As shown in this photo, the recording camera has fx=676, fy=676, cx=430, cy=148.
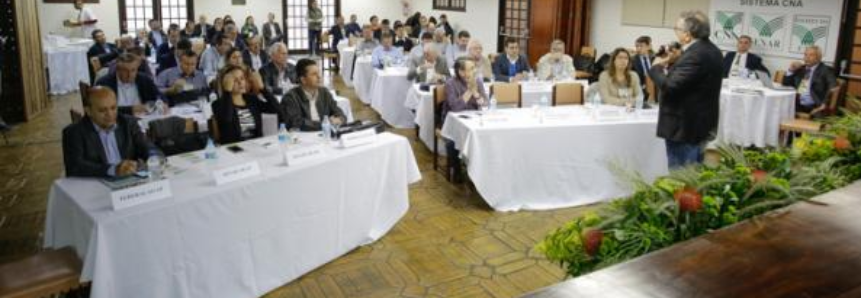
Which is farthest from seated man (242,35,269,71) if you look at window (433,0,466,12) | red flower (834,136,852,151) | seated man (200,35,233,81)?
window (433,0,466,12)

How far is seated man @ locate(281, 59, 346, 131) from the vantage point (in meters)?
4.64

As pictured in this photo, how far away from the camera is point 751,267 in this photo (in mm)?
1479

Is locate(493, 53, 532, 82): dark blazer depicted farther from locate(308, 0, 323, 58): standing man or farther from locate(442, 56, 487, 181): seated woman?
locate(308, 0, 323, 58): standing man

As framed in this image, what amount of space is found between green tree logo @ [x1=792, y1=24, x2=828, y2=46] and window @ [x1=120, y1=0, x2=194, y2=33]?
1276cm

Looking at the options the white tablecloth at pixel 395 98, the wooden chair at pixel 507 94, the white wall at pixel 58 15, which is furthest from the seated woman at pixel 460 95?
the white wall at pixel 58 15

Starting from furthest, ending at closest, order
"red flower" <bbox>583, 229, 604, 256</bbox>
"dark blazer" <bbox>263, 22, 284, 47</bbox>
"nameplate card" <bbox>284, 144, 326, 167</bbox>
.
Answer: "dark blazer" <bbox>263, 22, 284, 47</bbox>, "nameplate card" <bbox>284, 144, 326, 167</bbox>, "red flower" <bbox>583, 229, 604, 256</bbox>

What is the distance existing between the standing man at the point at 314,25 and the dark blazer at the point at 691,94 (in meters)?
12.3

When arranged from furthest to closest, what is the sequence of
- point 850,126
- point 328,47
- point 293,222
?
point 328,47
point 293,222
point 850,126

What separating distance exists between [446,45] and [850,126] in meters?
8.00

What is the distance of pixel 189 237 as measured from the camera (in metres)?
3.17

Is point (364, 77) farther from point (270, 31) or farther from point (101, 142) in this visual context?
point (270, 31)

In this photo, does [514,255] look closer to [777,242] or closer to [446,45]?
[777,242]

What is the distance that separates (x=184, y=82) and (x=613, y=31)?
701cm

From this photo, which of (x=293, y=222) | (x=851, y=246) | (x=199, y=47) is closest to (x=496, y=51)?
(x=199, y=47)
